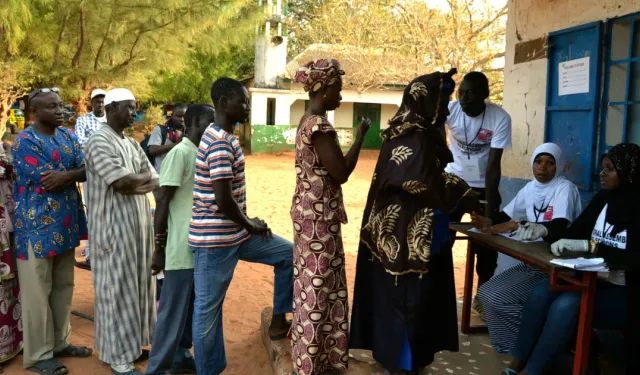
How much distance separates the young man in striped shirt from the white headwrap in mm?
1945

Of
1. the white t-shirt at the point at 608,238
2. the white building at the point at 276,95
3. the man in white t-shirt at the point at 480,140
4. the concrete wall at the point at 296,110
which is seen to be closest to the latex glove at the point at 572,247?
the white t-shirt at the point at 608,238

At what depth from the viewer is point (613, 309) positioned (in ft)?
10.2

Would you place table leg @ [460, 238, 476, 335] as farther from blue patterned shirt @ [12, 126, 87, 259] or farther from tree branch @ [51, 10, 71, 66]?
tree branch @ [51, 10, 71, 66]

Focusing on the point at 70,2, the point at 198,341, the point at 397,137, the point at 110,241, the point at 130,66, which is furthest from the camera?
the point at 130,66

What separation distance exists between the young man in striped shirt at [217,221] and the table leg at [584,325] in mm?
1827

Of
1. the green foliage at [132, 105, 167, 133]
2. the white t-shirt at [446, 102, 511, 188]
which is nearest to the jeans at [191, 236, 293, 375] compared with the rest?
the white t-shirt at [446, 102, 511, 188]

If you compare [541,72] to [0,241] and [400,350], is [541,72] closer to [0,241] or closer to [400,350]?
[400,350]

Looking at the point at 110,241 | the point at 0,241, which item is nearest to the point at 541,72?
the point at 110,241

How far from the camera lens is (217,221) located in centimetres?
313

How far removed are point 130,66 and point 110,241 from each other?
8.61 m

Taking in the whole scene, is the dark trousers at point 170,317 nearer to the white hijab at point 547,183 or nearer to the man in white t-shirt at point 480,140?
the man in white t-shirt at point 480,140

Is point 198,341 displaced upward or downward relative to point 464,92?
downward

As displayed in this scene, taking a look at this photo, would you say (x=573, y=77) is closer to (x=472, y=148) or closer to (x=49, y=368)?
(x=472, y=148)

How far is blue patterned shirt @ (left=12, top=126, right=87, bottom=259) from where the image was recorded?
369 cm
